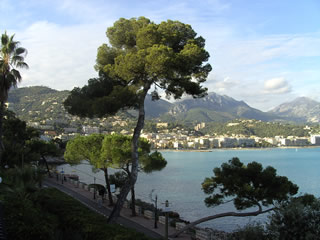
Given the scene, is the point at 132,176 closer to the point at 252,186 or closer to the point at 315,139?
Result: the point at 252,186

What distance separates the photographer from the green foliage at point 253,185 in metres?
10.7

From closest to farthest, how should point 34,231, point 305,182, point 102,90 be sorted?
point 34,231 < point 102,90 < point 305,182

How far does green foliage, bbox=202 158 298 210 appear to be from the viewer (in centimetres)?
1070

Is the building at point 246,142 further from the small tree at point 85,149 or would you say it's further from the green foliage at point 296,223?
the green foliage at point 296,223

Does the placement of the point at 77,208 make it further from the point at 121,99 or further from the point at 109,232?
the point at 121,99

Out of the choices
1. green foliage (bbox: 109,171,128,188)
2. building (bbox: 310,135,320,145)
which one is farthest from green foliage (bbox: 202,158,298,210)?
building (bbox: 310,135,320,145)

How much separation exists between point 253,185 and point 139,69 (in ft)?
17.9

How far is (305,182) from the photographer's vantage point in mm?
42594

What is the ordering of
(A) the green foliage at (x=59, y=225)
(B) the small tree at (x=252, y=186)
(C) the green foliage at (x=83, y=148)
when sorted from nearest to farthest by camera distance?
1. (A) the green foliage at (x=59, y=225)
2. (B) the small tree at (x=252, y=186)
3. (C) the green foliage at (x=83, y=148)

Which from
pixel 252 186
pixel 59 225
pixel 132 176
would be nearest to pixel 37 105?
pixel 132 176

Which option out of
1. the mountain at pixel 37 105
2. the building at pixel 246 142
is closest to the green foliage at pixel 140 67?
the mountain at pixel 37 105

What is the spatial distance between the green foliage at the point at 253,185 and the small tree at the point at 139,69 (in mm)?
2956

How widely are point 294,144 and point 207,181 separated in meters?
196

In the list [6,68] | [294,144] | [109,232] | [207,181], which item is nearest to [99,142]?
Answer: [6,68]
